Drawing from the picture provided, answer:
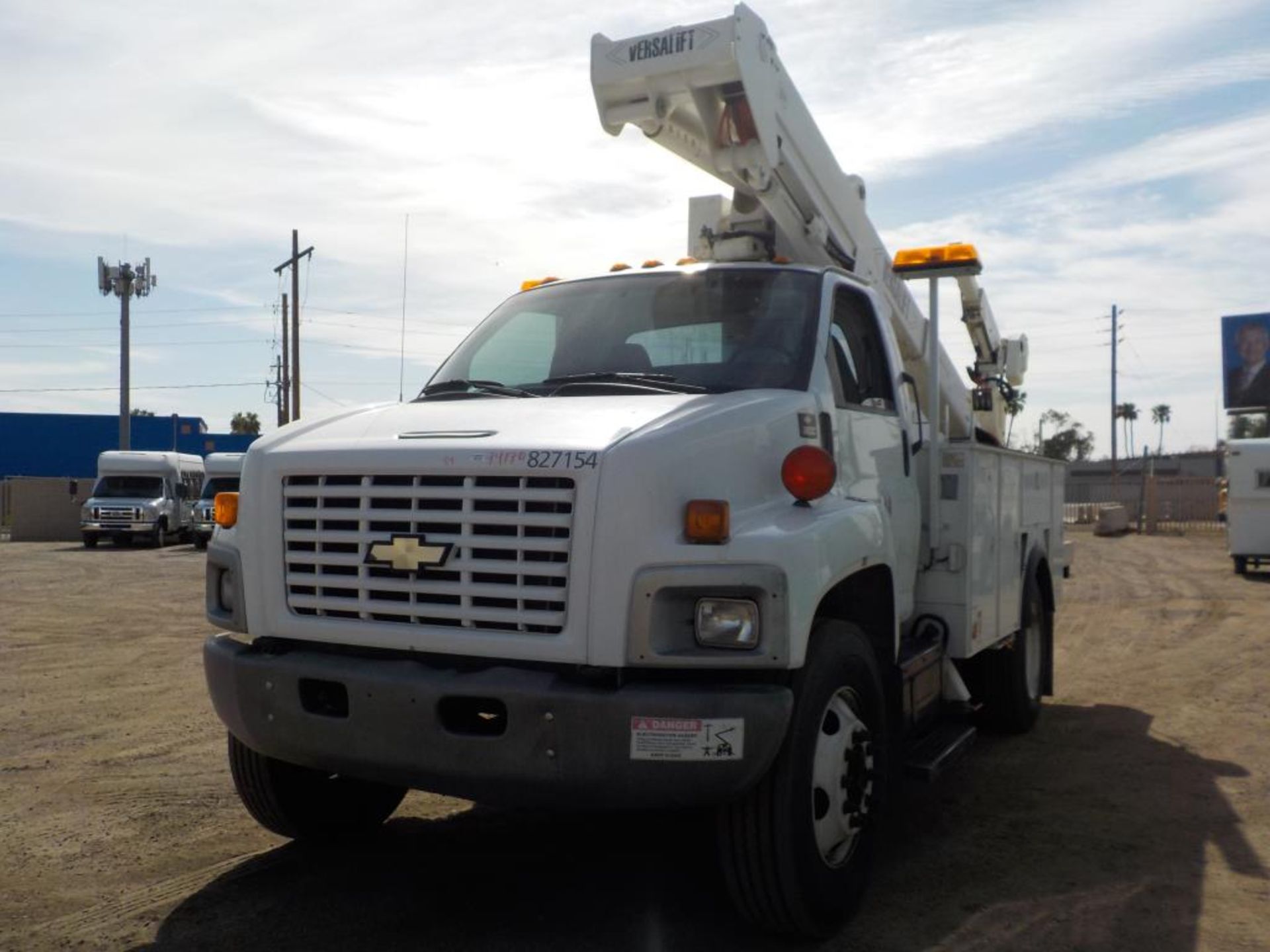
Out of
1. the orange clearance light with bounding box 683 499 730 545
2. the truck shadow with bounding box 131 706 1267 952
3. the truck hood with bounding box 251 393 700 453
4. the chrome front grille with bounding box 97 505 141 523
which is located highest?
the truck hood with bounding box 251 393 700 453

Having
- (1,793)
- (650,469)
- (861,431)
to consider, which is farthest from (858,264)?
(1,793)

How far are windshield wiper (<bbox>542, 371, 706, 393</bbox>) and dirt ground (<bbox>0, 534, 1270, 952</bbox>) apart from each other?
1.89 metres

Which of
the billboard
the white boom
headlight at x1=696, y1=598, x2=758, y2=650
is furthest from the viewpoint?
the billboard

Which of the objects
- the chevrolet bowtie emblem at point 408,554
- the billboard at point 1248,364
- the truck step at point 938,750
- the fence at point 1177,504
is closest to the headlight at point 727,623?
the chevrolet bowtie emblem at point 408,554

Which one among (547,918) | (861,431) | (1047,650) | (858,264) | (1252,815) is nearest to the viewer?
(547,918)

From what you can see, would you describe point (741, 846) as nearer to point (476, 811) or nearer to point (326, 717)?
point (326, 717)

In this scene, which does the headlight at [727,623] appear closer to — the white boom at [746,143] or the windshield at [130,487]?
the white boom at [746,143]

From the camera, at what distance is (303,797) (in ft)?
15.9

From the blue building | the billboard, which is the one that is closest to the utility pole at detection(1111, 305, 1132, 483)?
the billboard

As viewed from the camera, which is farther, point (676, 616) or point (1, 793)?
point (1, 793)

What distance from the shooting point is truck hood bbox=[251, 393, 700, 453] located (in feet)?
12.4

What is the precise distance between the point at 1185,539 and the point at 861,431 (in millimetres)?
29206

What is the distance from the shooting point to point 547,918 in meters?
4.18

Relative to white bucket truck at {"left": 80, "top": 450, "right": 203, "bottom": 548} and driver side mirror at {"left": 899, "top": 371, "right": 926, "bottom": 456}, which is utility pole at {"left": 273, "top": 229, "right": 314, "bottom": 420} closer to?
white bucket truck at {"left": 80, "top": 450, "right": 203, "bottom": 548}
